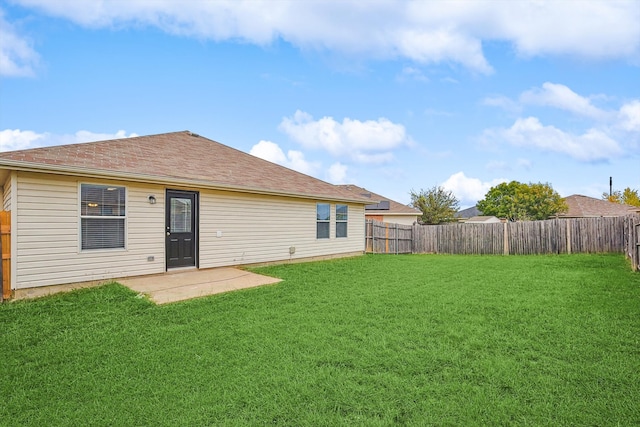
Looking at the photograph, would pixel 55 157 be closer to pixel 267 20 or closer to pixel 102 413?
pixel 102 413

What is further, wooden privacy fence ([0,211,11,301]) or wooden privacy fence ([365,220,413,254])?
wooden privacy fence ([365,220,413,254])

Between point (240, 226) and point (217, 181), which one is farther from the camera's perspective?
point (240, 226)

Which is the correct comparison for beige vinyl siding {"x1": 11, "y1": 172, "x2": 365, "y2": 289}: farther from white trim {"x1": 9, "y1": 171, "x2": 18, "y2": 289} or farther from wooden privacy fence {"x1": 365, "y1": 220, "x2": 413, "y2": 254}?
wooden privacy fence {"x1": 365, "y1": 220, "x2": 413, "y2": 254}

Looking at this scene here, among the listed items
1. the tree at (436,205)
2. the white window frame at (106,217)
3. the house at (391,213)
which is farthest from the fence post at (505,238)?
the white window frame at (106,217)

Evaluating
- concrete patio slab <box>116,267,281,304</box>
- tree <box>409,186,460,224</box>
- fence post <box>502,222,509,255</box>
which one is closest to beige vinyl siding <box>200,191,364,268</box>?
concrete patio slab <box>116,267,281,304</box>

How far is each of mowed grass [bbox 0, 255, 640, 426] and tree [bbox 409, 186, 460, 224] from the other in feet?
71.4

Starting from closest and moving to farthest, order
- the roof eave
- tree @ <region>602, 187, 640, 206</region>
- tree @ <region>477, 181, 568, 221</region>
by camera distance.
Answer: the roof eave → tree @ <region>477, 181, 568, 221</region> → tree @ <region>602, 187, 640, 206</region>

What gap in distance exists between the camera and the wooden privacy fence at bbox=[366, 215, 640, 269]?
13.1 m

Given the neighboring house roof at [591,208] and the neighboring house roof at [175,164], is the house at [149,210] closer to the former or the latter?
the neighboring house roof at [175,164]

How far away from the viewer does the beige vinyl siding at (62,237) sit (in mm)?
6484

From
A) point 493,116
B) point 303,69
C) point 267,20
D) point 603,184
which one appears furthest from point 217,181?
point 603,184

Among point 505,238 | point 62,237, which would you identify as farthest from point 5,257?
point 505,238

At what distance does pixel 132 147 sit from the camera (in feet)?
31.3

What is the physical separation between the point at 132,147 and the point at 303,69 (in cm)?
878
